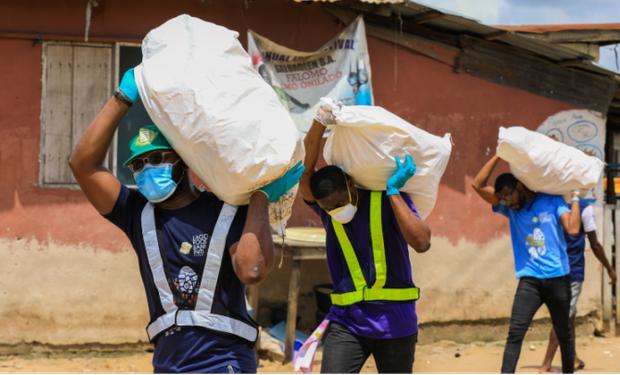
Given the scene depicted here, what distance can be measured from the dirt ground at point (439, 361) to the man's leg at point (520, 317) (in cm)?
155

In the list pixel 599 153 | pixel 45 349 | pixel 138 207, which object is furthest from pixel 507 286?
pixel 138 207

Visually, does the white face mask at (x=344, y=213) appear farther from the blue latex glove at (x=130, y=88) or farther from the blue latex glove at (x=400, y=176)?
the blue latex glove at (x=130, y=88)

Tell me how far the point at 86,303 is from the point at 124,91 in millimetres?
4082

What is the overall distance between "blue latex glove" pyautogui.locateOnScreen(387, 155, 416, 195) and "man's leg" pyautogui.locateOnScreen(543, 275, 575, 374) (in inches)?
82.3

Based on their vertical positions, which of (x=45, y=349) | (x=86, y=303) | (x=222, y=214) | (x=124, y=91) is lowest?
(x=45, y=349)

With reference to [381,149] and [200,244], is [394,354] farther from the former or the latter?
[200,244]

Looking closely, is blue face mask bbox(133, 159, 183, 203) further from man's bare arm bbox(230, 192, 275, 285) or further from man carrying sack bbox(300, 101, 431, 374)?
man carrying sack bbox(300, 101, 431, 374)

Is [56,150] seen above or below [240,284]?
above

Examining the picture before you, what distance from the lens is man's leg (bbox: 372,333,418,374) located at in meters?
2.79

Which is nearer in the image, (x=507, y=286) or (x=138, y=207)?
(x=138, y=207)

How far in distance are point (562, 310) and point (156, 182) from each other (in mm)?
3514

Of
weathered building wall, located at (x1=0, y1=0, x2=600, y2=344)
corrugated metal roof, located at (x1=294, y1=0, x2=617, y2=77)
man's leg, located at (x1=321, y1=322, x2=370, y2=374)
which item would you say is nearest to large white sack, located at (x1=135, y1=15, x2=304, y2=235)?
man's leg, located at (x1=321, y1=322, x2=370, y2=374)

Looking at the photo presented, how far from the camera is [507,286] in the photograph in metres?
6.62

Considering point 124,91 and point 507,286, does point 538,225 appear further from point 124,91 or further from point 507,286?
point 124,91
